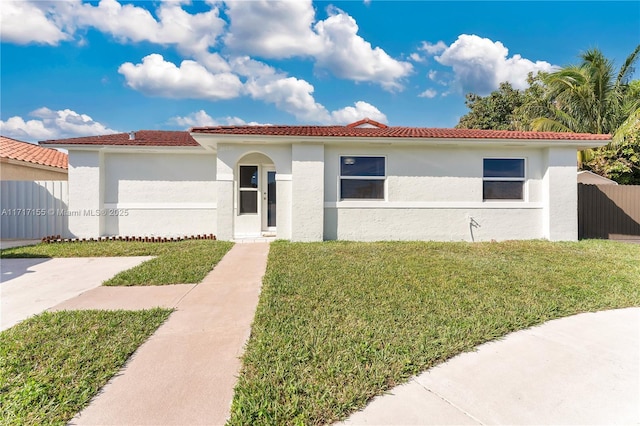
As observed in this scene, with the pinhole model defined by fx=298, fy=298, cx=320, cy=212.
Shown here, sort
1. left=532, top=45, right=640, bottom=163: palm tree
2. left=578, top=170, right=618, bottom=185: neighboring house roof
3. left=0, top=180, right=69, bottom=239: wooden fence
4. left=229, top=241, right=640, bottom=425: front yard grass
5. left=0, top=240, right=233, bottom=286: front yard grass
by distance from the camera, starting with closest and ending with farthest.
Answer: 1. left=229, top=241, right=640, bottom=425: front yard grass
2. left=0, top=240, right=233, bottom=286: front yard grass
3. left=0, top=180, right=69, bottom=239: wooden fence
4. left=578, top=170, right=618, bottom=185: neighboring house roof
5. left=532, top=45, right=640, bottom=163: palm tree

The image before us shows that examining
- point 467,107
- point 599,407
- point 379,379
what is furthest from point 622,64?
point 379,379

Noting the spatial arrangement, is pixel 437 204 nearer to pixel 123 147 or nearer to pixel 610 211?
pixel 610 211

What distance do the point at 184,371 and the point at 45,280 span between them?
15.5 ft

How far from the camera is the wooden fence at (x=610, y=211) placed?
10008 millimetres

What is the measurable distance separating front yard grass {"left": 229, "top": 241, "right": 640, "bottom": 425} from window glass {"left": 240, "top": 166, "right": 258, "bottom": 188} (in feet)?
12.6

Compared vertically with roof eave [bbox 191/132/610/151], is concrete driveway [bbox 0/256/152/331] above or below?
below

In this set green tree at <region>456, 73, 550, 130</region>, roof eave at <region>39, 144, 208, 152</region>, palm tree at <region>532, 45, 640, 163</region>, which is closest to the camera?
roof eave at <region>39, 144, 208, 152</region>

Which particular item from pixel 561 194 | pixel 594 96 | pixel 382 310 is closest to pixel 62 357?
pixel 382 310

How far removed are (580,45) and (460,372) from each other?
19.7 m

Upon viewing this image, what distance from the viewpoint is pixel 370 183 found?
30.5 feet

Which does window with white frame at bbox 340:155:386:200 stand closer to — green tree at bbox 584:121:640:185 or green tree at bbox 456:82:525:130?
green tree at bbox 584:121:640:185

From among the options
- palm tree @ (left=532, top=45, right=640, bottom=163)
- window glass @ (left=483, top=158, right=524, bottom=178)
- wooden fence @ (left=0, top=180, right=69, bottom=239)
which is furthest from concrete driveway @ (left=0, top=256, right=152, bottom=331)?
palm tree @ (left=532, top=45, right=640, bottom=163)

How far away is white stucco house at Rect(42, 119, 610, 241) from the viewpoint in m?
8.86

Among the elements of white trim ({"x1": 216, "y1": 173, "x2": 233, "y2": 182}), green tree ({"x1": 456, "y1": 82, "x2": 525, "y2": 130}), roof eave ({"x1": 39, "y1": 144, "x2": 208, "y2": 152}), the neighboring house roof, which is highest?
green tree ({"x1": 456, "y1": 82, "x2": 525, "y2": 130})
